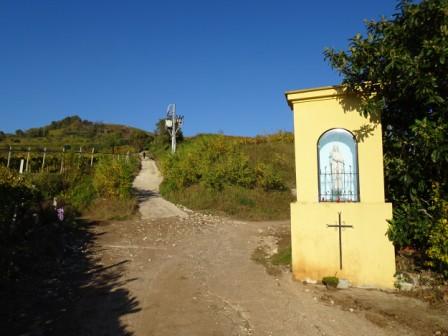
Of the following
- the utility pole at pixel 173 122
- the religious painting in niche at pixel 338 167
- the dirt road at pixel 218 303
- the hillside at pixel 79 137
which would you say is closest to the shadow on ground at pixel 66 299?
the dirt road at pixel 218 303

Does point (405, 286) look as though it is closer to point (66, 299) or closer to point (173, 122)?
point (66, 299)

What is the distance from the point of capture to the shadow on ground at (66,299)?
156 inches

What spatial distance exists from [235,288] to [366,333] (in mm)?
2236

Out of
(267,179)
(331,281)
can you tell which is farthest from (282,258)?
(267,179)

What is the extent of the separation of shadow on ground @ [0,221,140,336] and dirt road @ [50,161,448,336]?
0.03m

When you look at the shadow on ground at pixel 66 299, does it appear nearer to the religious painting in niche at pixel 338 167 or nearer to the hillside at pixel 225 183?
the religious painting in niche at pixel 338 167

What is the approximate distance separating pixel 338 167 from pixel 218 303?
9.85 ft

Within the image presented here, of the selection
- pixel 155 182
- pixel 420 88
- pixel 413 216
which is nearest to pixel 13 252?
pixel 413 216

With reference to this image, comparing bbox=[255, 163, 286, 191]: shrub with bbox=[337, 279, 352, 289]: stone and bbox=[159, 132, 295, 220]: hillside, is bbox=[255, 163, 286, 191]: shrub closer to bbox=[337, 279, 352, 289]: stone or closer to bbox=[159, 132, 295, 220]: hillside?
bbox=[159, 132, 295, 220]: hillside

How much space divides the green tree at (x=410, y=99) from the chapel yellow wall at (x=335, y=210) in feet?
1.01

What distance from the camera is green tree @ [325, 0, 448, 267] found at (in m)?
4.59

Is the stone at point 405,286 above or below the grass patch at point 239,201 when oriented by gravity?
below

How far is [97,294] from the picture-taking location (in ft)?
16.8

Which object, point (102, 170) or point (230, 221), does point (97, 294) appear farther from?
point (102, 170)
